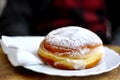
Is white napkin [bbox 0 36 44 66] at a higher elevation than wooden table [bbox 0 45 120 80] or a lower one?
higher

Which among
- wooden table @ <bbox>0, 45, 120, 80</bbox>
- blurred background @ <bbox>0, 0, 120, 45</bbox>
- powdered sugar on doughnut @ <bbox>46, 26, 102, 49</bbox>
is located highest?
powdered sugar on doughnut @ <bbox>46, 26, 102, 49</bbox>

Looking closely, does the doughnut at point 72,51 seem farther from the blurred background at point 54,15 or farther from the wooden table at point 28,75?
the blurred background at point 54,15

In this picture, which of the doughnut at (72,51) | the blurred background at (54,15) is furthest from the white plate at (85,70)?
the blurred background at (54,15)

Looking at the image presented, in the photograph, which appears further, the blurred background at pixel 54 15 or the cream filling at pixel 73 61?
the blurred background at pixel 54 15

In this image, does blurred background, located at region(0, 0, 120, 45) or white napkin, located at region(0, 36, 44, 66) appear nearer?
white napkin, located at region(0, 36, 44, 66)

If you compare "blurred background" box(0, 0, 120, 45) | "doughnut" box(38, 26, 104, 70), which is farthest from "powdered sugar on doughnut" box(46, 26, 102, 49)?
"blurred background" box(0, 0, 120, 45)

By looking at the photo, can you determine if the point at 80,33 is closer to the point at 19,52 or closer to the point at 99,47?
the point at 99,47

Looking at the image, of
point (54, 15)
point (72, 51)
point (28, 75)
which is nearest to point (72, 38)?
point (72, 51)

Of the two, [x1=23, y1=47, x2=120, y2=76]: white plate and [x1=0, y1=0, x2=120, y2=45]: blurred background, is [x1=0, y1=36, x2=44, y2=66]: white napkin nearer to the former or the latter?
[x1=23, y1=47, x2=120, y2=76]: white plate

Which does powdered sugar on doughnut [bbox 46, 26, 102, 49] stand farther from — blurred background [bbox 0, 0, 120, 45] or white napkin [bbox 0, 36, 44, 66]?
blurred background [bbox 0, 0, 120, 45]
